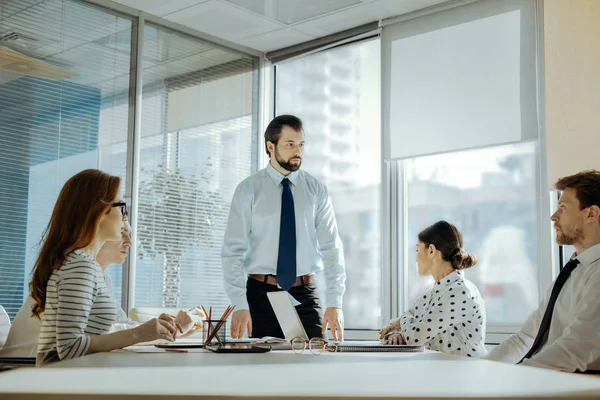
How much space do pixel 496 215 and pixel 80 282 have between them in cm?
315

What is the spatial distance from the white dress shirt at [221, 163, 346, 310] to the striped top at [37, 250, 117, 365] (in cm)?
139

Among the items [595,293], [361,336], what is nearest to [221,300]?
[361,336]

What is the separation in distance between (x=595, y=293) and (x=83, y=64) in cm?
373

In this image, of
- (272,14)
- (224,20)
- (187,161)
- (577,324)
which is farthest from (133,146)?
(577,324)

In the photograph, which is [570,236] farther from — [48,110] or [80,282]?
[48,110]

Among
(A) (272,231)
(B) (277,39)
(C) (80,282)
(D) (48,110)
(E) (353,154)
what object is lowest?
(C) (80,282)

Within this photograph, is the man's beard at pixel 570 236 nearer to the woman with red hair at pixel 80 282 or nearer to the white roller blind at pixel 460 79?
the woman with red hair at pixel 80 282

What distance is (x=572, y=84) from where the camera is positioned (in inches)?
166

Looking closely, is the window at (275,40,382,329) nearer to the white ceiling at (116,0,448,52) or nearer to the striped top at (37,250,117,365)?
the white ceiling at (116,0,448,52)

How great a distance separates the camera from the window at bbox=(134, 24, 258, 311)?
525 cm

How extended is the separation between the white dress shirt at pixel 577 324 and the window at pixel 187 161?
3058 mm

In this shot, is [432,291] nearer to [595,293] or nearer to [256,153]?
[595,293]

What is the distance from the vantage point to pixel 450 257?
340 cm

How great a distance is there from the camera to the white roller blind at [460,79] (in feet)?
15.1
